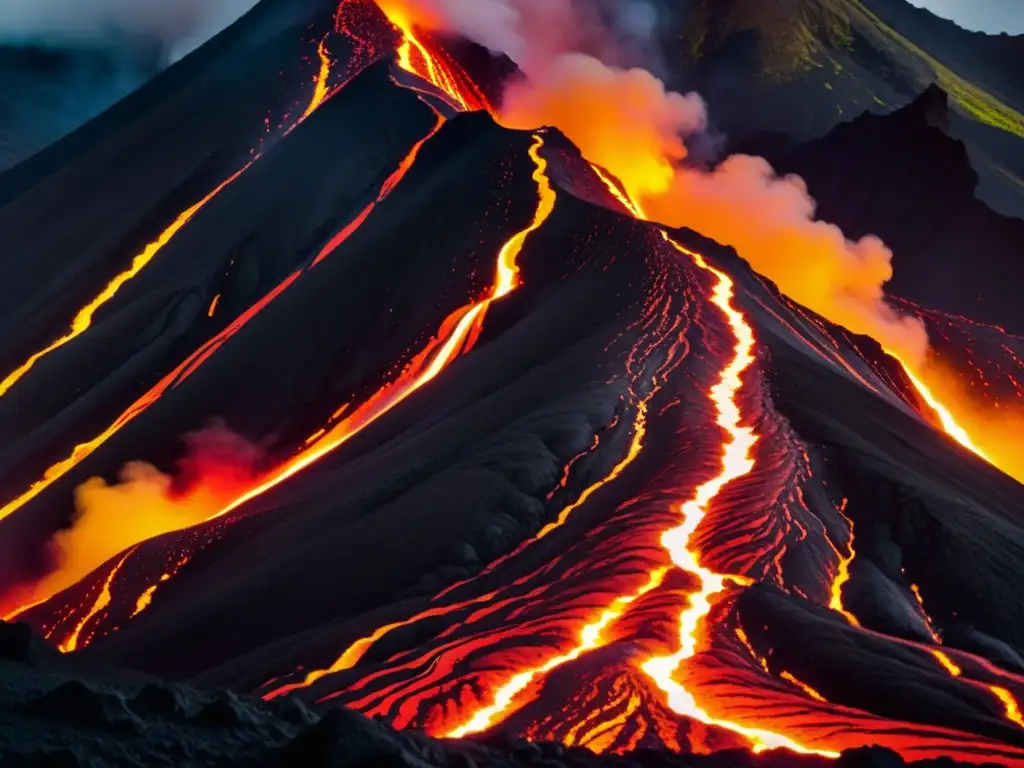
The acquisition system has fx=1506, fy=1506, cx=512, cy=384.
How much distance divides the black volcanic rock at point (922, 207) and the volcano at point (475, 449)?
0.94 ft

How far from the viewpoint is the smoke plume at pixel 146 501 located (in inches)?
1422

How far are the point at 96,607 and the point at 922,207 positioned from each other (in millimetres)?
62819

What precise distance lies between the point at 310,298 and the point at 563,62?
52856 mm

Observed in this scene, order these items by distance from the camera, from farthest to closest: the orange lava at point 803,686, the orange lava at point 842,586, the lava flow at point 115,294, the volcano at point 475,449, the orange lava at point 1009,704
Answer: the lava flow at point 115,294 < the orange lava at point 842,586 < the orange lava at point 803,686 < the orange lava at point 1009,704 < the volcano at point 475,449

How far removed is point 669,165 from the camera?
87.2 metres

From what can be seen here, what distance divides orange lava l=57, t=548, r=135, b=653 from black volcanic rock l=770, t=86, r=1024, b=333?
51.8 m

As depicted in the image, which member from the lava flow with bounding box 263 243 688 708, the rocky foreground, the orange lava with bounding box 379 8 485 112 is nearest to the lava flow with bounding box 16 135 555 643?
the lava flow with bounding box 263 243 688 708

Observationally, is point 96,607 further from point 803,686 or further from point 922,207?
point 922,207

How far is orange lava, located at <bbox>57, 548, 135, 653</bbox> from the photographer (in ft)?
89.3

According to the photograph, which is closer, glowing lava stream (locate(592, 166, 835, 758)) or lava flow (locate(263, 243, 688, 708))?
glowing lava stream (locate(592, 166, 835, 758))

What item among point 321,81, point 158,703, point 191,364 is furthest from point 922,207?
point 158,703

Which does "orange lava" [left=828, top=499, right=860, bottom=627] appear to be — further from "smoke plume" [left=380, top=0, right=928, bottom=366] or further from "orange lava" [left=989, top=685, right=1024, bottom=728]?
"smoke plume" [left=380, top=0, right=928, bottom=366]

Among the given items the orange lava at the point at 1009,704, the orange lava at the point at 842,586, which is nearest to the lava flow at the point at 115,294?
the orange lava at the point at 842,586

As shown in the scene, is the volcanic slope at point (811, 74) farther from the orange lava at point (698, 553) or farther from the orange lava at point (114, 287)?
the orange lava at point (698, 553)
